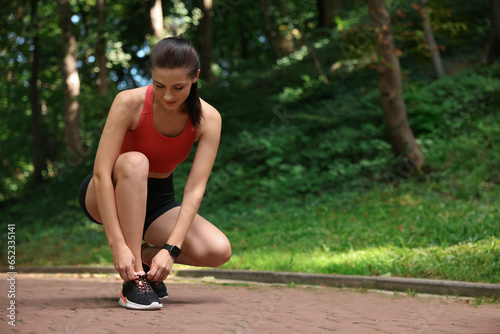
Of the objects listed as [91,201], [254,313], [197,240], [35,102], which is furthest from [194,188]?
[35,102]

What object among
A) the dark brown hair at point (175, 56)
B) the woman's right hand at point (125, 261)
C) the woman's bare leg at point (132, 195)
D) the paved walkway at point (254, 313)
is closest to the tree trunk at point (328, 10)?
the paved walkway at point (254, 313)

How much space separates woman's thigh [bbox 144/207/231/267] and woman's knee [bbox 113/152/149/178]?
0.53 metres

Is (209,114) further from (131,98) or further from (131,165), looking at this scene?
(131,165)

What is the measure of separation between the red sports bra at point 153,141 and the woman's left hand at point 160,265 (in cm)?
73

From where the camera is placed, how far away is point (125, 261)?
3684 millimetres

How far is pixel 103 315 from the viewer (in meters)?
3.42

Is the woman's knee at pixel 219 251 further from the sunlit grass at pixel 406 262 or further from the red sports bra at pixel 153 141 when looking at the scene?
the sunlit grass at pixel 406 262

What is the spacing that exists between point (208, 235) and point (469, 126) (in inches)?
402

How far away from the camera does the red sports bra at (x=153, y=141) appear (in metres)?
3.97

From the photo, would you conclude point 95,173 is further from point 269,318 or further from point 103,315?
point 269,318

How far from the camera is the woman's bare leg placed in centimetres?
380

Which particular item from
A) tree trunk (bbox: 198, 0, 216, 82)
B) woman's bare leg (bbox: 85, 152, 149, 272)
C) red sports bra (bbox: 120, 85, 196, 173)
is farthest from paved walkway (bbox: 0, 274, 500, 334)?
tree trunk (bbox: 198, 0, 216, 82)

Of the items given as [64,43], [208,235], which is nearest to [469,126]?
[208,235]

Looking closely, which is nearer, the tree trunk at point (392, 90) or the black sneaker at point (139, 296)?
the black sneaker at point (139, 296)
